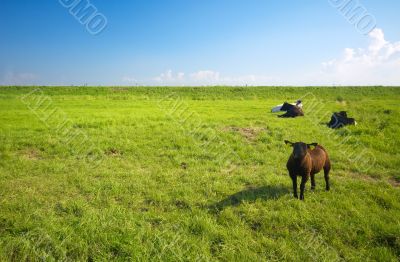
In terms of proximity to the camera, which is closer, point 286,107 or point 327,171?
point 327,171

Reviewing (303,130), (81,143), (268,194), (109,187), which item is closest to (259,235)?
(268,194)

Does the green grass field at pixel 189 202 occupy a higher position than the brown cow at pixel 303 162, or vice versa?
the brown cow at pixel 303 162

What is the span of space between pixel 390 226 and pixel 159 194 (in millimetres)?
4456

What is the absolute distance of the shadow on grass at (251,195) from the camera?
5795mm

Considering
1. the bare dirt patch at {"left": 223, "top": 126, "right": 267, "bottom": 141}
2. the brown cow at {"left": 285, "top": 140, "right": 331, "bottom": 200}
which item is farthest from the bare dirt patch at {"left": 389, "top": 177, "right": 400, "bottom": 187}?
the bare dirt patch at {"left": 223, "top": 126, "right": 267, "bottom": 141}

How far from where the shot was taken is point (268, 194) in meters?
6.27

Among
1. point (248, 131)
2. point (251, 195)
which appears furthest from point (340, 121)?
point (251, 195)

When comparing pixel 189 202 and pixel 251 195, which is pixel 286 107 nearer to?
pixel 251 195

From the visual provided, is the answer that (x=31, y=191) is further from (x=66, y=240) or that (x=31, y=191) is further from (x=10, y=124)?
(x=10, y=124)

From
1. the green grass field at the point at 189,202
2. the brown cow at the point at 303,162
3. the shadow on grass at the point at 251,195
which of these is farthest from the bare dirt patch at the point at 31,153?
the brown cow at the point at 303,162

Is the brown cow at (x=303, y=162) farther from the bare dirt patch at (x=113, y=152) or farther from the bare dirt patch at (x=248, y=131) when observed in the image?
the bare dirt patch at (x=113, y=152)

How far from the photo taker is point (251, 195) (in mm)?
6203

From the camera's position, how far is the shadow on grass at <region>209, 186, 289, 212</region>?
5795 mm

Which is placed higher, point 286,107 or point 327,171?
point 286,107
